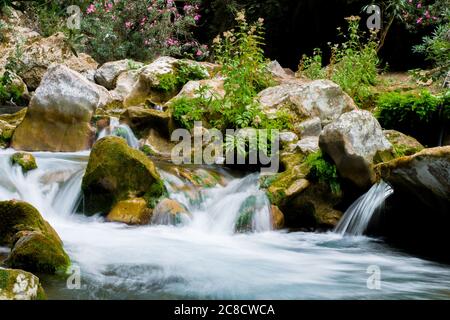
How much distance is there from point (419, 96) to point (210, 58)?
11383mm

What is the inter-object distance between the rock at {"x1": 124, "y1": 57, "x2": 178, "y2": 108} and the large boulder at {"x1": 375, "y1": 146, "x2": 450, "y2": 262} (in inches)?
231

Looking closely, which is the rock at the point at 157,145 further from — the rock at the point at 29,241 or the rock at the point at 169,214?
the rock at the point at 29,241

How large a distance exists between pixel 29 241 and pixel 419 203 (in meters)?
4.30

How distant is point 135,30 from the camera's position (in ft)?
58.7

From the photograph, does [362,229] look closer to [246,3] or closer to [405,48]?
[405,48]

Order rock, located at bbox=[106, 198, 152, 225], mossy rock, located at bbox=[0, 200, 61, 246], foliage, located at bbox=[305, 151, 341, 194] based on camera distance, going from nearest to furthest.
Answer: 1. mossy rock, located at bbox=[0, 200, 61, 246]
2. rock, located at bbox=[106, 198, 152, 225]
3. foliage, located at bbox=[305, 151, 341, 194]

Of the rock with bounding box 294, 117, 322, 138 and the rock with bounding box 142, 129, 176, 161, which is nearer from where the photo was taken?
the rock with bounding box 294, 117, 322, 138

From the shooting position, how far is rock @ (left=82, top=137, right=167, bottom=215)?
6559 millimetres

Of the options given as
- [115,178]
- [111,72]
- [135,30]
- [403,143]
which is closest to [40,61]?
[111,72]

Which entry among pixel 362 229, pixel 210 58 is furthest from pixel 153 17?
pixel 362 229

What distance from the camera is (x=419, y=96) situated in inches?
326

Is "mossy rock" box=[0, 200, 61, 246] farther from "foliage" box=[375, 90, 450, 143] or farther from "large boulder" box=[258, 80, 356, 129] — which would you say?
"foliage" box=[375, 90, 450, 143]

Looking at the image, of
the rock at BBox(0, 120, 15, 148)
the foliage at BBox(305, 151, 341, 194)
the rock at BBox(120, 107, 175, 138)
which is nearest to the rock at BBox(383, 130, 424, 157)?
the foliage at BBox(305, 151, 341, 194)

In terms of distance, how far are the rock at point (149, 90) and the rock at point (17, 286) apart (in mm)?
7962
